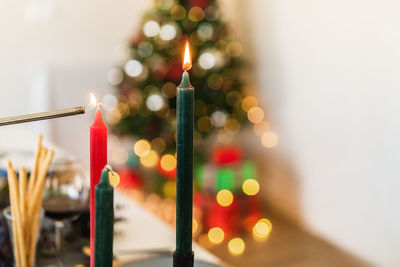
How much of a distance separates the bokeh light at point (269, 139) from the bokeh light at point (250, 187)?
0.23 meters

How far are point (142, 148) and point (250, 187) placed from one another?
0.64m

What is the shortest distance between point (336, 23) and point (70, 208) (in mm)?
1807

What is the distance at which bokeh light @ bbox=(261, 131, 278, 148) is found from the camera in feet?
9.26

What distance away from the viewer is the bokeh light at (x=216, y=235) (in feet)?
8.28

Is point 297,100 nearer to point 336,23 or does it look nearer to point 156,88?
point 336,23

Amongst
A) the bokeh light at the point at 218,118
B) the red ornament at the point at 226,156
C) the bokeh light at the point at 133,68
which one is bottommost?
the red ornament at the point at 226,156

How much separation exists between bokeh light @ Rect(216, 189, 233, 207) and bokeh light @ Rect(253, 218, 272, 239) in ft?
0.65

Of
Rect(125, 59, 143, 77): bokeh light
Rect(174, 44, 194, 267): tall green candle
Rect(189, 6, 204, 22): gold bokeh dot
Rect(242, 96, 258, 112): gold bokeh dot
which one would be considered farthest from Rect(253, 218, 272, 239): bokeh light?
Rect(174, 44, 194, 267): tall green candle

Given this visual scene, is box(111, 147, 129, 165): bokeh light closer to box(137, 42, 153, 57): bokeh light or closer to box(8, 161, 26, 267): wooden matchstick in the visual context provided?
box(137, 42, 153, 57): bokeh light

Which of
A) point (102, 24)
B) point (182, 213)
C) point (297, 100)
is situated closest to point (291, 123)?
point (297, 100)

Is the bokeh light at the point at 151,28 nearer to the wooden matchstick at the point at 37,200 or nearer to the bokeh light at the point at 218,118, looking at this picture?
the bokeh light at the point at 218,118

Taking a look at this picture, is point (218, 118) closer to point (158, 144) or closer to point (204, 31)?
point (158, 144)

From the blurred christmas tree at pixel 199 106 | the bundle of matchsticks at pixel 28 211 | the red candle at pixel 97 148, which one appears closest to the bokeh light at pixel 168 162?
the blurred christmas tree at pixel 199 106

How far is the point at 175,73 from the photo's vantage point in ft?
8.36
